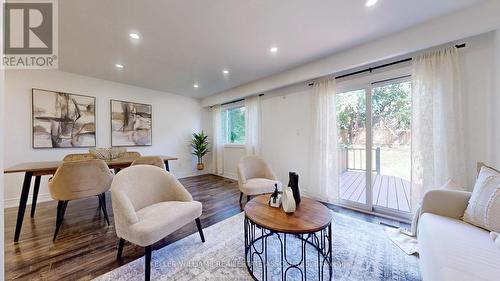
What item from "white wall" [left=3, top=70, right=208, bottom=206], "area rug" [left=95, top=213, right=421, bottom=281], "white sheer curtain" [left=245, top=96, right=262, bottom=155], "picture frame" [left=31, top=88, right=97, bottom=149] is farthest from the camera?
"white sheer curtain" [left=245, top=96, right=262, bottom=155]

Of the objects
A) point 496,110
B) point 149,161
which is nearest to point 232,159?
point 149,161

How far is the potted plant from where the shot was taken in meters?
5.42

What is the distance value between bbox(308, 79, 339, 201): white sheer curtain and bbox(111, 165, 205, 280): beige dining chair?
2.15m

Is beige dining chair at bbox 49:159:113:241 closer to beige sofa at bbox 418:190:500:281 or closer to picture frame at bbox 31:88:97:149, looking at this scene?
picture frame at bbox 31:88:97:149

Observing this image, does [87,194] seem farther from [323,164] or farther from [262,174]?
[323,164]

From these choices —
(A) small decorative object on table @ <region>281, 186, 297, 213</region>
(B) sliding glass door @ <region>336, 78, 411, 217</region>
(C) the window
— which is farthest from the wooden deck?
(C) the window

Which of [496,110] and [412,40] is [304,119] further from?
[496,110]

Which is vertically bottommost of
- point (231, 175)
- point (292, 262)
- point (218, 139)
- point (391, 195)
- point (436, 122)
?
point (292, 262)

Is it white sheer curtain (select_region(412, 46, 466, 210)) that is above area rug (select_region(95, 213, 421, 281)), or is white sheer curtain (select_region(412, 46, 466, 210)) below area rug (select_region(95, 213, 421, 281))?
above

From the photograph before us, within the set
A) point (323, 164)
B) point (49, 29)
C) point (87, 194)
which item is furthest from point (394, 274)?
point (49, 29)

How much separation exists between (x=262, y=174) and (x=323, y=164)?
106cm

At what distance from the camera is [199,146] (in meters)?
5.42

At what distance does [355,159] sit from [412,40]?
5.60ft

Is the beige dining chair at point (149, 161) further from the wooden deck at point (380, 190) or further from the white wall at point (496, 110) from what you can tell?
the white wall at point (496, 110)
